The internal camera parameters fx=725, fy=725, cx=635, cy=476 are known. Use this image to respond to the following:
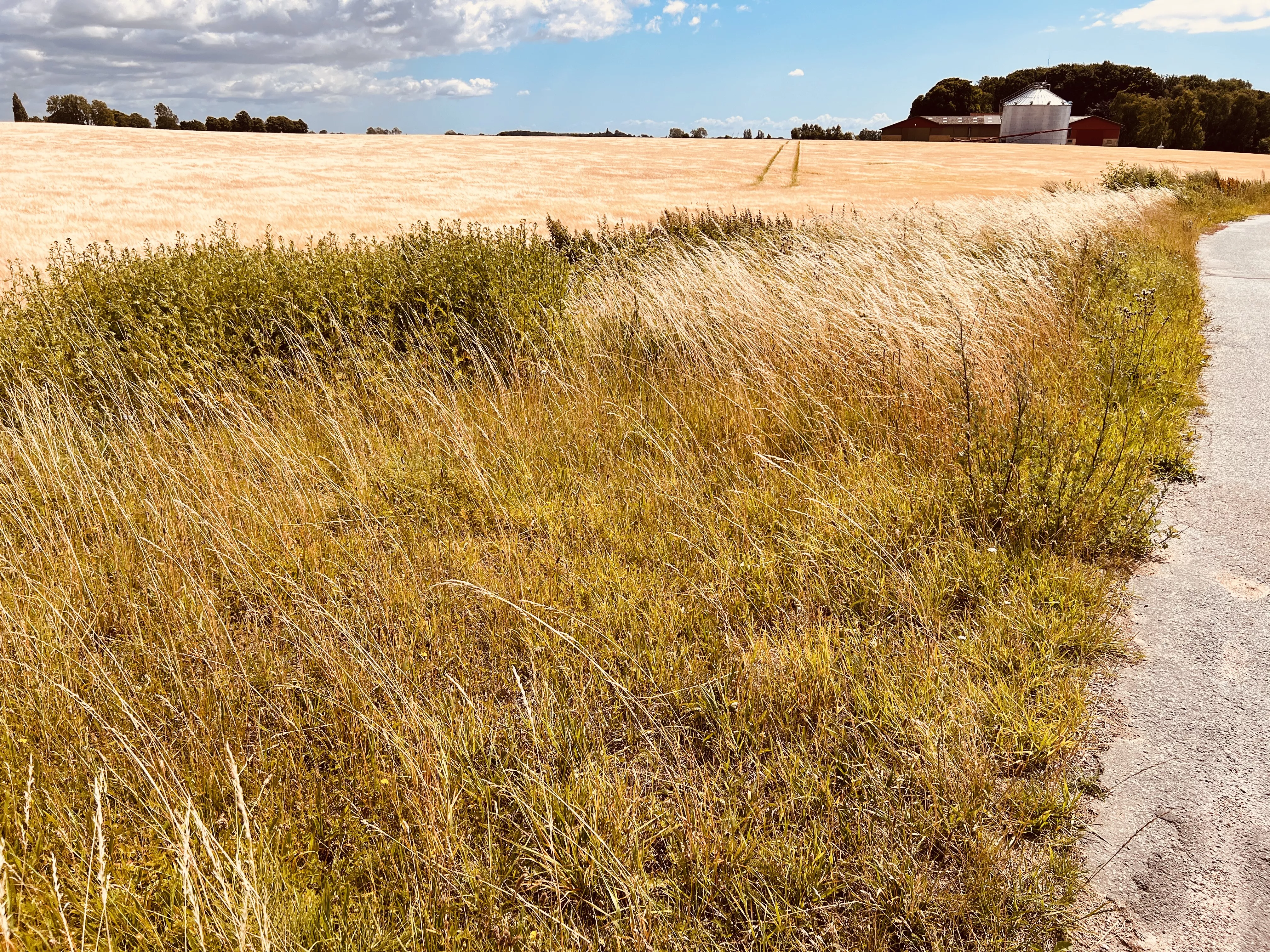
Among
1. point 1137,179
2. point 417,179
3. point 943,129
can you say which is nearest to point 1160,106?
point 943,129

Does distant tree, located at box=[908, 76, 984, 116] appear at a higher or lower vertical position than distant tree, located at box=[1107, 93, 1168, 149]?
higher

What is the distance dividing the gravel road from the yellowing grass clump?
203 mm

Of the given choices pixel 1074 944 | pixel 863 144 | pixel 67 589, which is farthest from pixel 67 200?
pixel 863 144

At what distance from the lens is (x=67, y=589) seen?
12.1ft

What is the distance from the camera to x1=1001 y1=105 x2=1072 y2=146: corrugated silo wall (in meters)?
76.7

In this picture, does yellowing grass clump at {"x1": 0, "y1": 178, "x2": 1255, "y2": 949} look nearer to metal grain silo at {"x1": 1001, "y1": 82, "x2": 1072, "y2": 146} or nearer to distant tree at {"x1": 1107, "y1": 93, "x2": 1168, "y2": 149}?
metal grain silo at {"x1": 1001, "y1": 82, "x2": 1072, "y2": 146}

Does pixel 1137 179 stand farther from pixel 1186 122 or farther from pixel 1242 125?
pixel 1242 125

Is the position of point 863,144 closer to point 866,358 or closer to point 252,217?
point 252,217

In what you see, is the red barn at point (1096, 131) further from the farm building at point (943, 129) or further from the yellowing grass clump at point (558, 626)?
the yellowing grass clump at point (558, 626)

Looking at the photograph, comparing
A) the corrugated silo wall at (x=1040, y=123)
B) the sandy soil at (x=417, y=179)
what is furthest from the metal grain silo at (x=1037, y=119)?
the sandy soil at (x=417, y=179)

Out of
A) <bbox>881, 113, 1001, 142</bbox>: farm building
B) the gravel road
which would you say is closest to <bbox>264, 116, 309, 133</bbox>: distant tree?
<bbox>881, 113, 1001, 142</bbox>: farm building

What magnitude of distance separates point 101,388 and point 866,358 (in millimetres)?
6626

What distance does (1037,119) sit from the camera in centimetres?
7744

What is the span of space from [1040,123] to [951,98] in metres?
40.6
